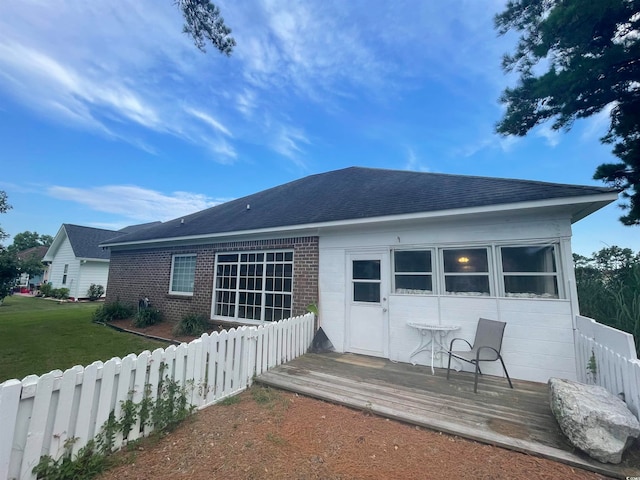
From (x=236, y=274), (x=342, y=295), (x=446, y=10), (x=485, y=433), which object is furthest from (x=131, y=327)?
(x=446, y=10)

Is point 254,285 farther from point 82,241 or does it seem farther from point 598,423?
point 82,241

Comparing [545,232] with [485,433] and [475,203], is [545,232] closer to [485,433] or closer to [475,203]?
[475,203]

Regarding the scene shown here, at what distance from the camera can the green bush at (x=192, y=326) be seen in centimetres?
811

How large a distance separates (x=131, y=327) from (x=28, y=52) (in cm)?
848

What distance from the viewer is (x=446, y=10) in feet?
23.0

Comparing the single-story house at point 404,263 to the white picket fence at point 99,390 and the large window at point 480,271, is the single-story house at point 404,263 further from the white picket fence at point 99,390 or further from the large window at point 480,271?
the white picket fence at point 99,390

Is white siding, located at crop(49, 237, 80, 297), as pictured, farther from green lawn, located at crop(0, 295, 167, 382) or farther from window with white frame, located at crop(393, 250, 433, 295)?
window with white frame, located at crop(393, 250, 433, 295)

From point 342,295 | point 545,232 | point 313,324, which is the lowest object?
point 313,324

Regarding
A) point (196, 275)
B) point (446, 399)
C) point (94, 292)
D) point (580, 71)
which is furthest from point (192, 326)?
point (94, 292)

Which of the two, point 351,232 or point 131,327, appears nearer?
point 351,232

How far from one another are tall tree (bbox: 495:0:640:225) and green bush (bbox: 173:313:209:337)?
970cm

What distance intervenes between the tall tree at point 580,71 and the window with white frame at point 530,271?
2.17 meters

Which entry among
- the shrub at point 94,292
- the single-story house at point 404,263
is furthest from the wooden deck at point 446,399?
the shrub at point 94,292

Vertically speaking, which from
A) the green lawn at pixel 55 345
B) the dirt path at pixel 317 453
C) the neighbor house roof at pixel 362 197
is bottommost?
the green lawn at pixel 55 345
